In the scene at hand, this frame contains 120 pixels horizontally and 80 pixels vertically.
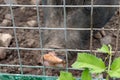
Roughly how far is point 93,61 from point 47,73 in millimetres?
970

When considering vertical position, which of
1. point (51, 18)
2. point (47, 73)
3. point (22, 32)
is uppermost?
point (51, 18)

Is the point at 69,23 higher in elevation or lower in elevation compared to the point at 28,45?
higher

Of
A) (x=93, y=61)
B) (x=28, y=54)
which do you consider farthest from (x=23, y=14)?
(x=93, y=61)

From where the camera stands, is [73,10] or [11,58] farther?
[11,58]

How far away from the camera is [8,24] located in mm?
2453

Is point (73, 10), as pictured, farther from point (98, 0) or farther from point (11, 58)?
point (11, 58)

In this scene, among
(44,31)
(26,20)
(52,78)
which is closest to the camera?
(52,78)

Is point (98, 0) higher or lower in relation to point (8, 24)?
higher

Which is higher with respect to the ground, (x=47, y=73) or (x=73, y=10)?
(x=73, y=10)

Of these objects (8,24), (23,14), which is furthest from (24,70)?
(23,14)

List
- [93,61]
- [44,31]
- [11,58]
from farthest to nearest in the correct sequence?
1. [11,58]
2. [44,31]
3. [93,61]

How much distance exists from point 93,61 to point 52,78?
813 mm

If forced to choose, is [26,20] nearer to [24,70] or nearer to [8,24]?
[8,24]

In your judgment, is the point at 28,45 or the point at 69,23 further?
the point at 28,45
